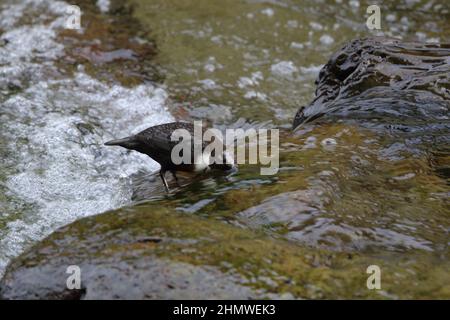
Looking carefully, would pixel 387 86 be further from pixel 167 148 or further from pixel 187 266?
pixel 187 266

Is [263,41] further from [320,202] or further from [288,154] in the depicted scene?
[320,202]

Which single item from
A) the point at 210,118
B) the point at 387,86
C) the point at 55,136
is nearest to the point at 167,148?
the point at 387,86

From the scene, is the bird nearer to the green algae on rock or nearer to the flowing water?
the flowing water

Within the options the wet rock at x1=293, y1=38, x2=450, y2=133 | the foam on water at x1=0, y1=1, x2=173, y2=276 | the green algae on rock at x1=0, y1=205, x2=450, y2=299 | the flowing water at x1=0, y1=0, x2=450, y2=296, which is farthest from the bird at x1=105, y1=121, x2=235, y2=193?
the wet rock at x1=293, y1=38, x2=450, y2=133

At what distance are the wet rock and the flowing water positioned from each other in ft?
0.82

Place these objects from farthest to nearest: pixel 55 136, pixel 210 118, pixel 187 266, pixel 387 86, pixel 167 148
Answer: pixel 210 118 < pixel 55 136 < pixel 387 86 < pixel 167 148 < pixel 187 266

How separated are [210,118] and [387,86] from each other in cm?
213

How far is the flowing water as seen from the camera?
3.31 metres

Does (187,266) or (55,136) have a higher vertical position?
(55,136)

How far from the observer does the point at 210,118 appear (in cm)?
668

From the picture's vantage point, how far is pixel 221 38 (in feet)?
27.3

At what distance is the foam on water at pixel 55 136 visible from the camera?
15.5 feet

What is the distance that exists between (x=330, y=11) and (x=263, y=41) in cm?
144

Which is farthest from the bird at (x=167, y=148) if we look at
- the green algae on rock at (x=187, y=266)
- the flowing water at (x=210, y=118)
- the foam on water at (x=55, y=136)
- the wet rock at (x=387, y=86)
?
the wet rock at (x=387, y=86)
